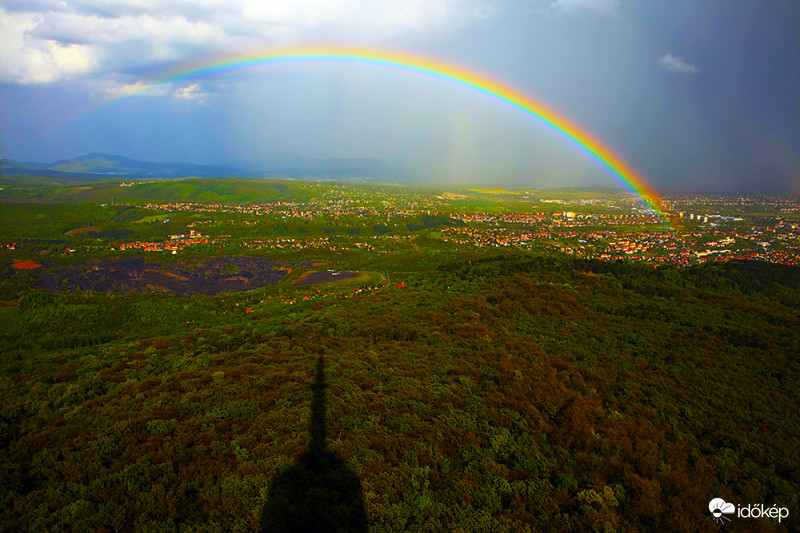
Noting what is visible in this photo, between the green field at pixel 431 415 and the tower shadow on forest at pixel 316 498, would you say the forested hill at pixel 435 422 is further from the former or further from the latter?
the tower shadow on forest at pixel 316 498

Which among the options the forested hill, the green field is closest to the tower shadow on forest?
the green field

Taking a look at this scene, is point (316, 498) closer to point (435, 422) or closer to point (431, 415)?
point (435, 422)

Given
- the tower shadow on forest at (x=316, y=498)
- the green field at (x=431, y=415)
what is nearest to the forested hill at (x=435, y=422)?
the green field at (x=431, y=415)

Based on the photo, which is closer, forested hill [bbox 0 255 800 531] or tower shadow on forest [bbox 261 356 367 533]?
tower shadow on forest [bbox 261 356 367 533]

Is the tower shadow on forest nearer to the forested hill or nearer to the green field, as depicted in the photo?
the green field

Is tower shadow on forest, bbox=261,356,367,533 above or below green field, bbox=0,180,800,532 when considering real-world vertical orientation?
above
